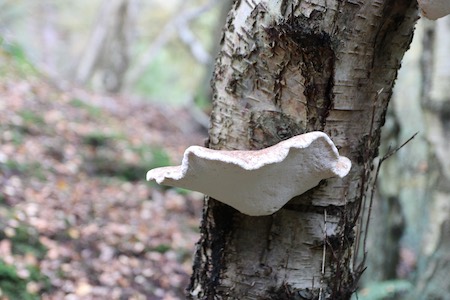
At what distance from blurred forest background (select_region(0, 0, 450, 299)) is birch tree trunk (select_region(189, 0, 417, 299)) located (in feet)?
6.43

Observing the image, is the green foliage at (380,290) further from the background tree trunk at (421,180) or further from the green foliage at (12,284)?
the green foliage at (12,284)

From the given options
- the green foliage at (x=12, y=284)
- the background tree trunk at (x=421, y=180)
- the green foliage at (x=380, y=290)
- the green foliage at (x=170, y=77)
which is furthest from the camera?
the green foliage at (x=170, y=77)

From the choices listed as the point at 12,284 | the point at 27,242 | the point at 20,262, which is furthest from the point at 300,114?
A: the point at 27,242

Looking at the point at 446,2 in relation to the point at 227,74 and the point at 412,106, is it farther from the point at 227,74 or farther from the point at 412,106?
the point at 412,106

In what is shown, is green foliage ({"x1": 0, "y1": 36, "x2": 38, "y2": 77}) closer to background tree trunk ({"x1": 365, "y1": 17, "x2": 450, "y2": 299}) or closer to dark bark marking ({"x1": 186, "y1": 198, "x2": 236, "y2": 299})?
background tree trunk ({"x1": 365, "y1": 17, "x2": 450, "y2": 299})

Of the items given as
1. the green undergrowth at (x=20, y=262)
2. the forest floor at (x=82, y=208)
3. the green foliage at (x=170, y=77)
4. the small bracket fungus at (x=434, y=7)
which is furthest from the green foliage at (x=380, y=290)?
the green foliage at (x=170, y=77)

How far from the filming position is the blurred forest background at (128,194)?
12.3 feet

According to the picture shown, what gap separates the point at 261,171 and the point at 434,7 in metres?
0.68

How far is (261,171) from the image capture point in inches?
54.2

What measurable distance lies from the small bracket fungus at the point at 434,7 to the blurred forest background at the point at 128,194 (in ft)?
9.19

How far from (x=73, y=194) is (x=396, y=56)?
394cm

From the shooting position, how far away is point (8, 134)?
5.37 m

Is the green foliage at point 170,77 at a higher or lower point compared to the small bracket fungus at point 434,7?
higher

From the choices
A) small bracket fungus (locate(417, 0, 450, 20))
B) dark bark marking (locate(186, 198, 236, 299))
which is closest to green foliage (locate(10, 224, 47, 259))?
dark bark marking (locate(186, 198, 236, 299))
